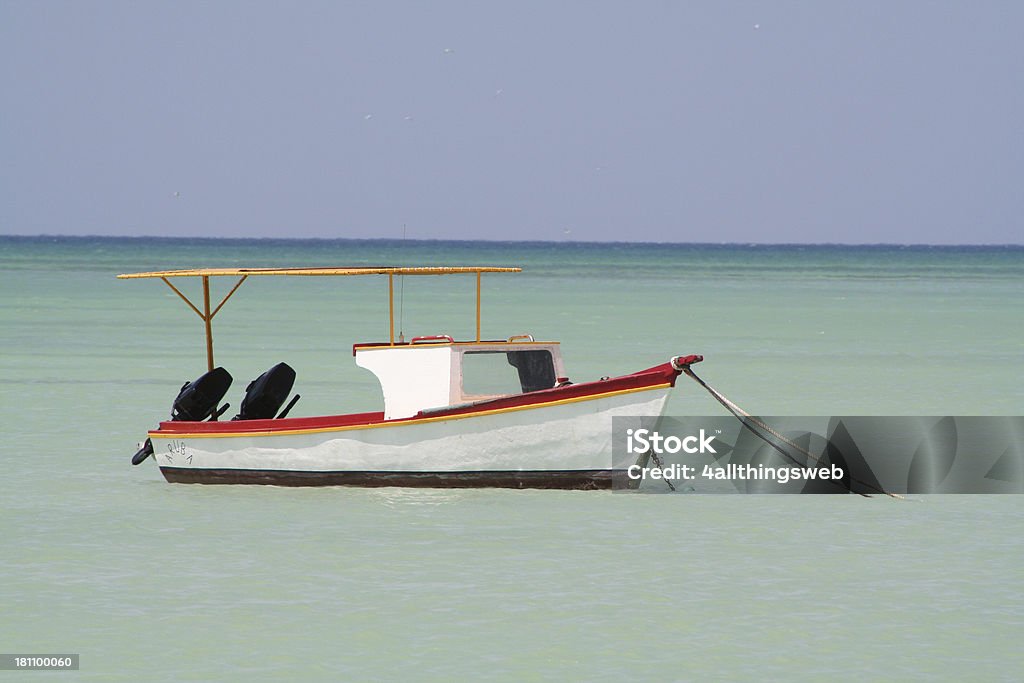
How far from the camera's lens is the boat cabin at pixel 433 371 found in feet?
53.2

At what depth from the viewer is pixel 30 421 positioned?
22344 millimetres

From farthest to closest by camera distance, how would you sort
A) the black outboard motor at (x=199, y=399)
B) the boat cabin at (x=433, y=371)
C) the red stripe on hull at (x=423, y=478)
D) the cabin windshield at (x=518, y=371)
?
the black outboard motor at (x=199, y=399), the cabin windshield at (x=518, y=371), the boat cabin at (x=433, y=371), the red stripe on hull at (x=423, y=478)

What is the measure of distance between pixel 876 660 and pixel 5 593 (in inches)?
274

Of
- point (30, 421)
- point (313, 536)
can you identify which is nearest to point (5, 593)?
point (313, 536)

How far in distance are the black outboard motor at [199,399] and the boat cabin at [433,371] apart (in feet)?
6.03

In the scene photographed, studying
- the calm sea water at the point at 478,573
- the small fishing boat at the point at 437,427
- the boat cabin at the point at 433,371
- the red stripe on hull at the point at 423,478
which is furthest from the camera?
the boat cabin at the point at 433,371

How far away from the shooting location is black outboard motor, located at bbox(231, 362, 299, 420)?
17.1m

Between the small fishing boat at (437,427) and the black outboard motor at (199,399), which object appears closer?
the small fishing boat at (437,427)

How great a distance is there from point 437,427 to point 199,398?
3.03 metres

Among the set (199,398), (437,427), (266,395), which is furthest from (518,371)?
(199,398)

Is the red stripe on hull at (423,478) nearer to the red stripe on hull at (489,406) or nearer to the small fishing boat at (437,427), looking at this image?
the small fishing boat at (437,427)

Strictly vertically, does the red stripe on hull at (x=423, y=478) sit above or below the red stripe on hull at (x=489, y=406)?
below

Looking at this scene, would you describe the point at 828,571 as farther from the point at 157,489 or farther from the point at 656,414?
the point at 157,489

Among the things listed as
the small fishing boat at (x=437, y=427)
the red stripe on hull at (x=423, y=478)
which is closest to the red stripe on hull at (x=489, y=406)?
the small fishing boat at (x=437, y=427)
